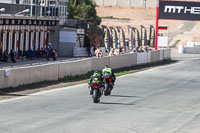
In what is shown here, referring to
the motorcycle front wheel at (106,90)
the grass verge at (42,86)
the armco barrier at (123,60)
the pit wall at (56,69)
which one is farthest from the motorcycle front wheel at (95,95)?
the armco barrier at (123,60)

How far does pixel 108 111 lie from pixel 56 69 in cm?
1128

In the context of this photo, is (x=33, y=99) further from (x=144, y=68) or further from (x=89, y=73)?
(x=144, y=68)

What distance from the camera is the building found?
132ft

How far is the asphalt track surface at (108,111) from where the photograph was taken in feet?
47.5

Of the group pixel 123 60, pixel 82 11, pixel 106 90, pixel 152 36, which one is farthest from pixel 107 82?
pixel 82 11

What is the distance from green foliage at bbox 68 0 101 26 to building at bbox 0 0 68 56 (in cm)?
2273

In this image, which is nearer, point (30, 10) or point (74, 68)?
point (74, 68)

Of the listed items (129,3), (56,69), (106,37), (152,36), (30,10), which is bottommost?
(56,69)

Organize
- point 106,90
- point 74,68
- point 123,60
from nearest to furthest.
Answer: point 106,90
point 74,68
point 123,60

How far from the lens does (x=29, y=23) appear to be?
4216 cm

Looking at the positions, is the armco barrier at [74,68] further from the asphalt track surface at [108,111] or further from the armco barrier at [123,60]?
the armco barrier at [123,60]

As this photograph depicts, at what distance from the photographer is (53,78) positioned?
28.6m

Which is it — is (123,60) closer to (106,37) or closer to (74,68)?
(74,68)

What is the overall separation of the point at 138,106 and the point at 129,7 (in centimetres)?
9135
